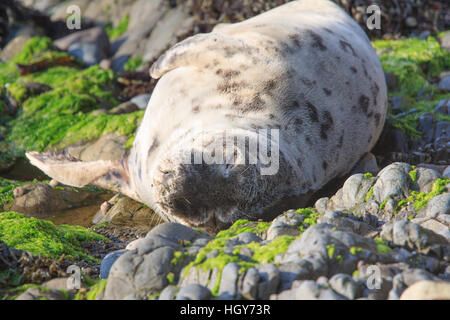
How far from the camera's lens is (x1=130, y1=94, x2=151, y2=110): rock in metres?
7.76

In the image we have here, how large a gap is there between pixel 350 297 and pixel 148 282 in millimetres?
863

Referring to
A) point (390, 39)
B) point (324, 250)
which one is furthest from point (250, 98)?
point (390, 39)

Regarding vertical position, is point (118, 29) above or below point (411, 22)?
below

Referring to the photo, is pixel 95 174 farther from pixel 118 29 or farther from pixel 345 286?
pixel 118 29

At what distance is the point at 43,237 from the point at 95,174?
1.50 meters

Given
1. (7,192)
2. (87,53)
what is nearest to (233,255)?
Answer: (7,192)

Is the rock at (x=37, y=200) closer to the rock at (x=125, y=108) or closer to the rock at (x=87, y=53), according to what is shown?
the rock at (x=125, y=108)

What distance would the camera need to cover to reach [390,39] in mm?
9094

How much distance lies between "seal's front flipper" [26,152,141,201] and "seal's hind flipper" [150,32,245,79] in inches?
40.6

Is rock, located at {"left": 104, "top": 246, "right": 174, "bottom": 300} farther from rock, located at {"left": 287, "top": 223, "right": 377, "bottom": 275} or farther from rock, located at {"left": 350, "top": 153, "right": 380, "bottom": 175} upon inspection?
rock, located at {"left": 350, "top": 153, "right": 380, "bottom": 175}

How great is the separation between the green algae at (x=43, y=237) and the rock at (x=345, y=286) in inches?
73.1

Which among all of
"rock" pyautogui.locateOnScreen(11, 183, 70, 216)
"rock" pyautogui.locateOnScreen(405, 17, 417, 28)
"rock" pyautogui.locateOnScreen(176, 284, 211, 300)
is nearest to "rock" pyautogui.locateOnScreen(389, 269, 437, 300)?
"rock" pyautogui.locateOnScreen(176, 284, 211, 300)

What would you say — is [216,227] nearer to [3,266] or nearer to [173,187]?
[173,187]

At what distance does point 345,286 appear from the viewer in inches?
91.3
